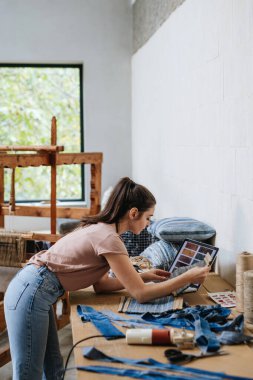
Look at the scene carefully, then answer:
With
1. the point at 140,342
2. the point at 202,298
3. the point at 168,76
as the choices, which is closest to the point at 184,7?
the point at 168,76

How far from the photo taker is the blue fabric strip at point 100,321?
1.84 m

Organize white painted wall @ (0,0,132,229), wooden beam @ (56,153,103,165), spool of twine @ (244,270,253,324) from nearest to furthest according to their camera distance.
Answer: spool of twine @ (244,270,253,324) → wooden beam @ (56,153,103,165) → white painted wall @ (0,0,132,229)

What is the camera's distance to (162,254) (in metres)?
2.95

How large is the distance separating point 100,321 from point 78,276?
25 cm

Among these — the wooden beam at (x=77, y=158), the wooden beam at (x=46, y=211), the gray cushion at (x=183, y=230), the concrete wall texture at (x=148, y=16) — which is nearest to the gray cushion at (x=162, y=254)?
the gray cushion at (x=183, y=230)

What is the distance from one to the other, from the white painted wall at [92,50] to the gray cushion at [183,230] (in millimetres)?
2716

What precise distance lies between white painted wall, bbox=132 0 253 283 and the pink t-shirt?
689mm

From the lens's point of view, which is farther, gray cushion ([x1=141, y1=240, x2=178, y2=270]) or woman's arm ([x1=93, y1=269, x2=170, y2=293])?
gray cushion ([x1=141, y1=240, x2=178, y2=270])

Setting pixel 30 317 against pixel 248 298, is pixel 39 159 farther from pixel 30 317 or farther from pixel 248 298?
pixel 248 298

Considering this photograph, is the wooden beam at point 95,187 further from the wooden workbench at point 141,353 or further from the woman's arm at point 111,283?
the wooden workbench at point 141,353

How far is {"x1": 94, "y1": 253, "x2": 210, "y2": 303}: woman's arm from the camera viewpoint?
2086mm

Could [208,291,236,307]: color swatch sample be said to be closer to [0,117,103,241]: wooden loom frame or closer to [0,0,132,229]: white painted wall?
[0,117,103,241]: wooden loom frame

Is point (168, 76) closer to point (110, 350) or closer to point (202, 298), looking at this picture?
point (202, 298)

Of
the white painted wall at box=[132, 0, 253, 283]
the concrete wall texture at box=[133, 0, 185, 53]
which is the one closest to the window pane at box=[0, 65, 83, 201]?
the concrete wall texture at box=[133, 0, 185, 53]
